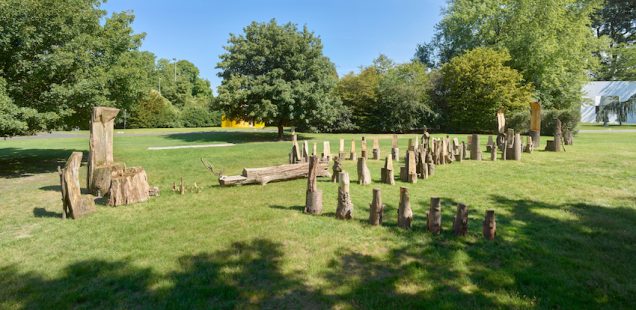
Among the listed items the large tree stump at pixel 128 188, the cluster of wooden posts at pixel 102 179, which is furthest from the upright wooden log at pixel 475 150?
the large tree stump at pixel 128 188

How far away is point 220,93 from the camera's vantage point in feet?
73.5

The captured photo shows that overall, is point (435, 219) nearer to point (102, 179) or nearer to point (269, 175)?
point (269, 175)

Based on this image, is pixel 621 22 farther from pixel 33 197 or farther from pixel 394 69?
pixel 33 197

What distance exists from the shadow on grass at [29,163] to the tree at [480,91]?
91.2 feet

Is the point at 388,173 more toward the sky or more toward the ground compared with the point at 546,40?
more toward the ground

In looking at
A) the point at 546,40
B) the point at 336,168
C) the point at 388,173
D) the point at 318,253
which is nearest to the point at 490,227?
the point at 318,253

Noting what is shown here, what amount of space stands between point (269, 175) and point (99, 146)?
416cm

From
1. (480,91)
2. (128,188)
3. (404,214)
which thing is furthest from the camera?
(480,91)

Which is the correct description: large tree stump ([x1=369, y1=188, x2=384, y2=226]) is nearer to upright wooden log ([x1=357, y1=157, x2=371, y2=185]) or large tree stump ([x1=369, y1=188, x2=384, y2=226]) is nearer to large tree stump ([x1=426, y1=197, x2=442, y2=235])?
large tree stump ([x1=426, y1=197, x2=442, y2=235])

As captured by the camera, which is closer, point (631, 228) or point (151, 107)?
point (631, 228)

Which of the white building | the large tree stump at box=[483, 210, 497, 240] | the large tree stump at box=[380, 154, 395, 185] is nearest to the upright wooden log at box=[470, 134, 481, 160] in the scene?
the large tree stump at box=[380, 154, 395, 185]

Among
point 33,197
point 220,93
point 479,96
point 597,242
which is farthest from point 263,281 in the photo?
point 479,96

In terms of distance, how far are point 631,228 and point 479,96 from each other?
1050 inches

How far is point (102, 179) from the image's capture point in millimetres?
8344
